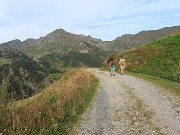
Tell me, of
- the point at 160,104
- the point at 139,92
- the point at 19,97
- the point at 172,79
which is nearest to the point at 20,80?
the point at 19,97

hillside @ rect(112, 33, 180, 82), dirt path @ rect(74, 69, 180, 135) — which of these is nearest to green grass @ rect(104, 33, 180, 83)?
hillside @ rect(112, 33, 180, 82)

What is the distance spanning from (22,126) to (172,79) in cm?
2720

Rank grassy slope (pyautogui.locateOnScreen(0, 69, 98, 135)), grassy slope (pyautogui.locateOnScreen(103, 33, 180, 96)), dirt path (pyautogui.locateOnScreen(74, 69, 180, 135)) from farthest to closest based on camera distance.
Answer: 1. grassy slope (pyautogui.locateOnScreen(103, 33, 180, 96))
2. dirt path (pyautogui.locateOnScreen(74, 69, 180, 135))
3. grassy slope (pyautogui.locateOnScreen(0, 69, 98, 135))

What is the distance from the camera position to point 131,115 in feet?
48.3

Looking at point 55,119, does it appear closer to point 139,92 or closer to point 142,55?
point 139,92

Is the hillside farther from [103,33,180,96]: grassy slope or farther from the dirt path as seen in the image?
the dirt path

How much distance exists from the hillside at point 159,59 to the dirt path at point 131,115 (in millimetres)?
16215

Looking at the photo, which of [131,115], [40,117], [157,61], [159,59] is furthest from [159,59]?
[40,117]

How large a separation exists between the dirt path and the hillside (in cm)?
1621

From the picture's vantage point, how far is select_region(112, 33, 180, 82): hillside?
39603mm

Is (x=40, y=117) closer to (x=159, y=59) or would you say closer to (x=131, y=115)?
(x=131, y=115)

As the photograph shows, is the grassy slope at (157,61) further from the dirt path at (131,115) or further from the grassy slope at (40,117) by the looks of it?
the grassy slope at (40,117)

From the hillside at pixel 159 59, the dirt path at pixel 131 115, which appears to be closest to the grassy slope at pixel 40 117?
the dirt path at pixel 131 115

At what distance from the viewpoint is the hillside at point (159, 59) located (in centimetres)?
3960
